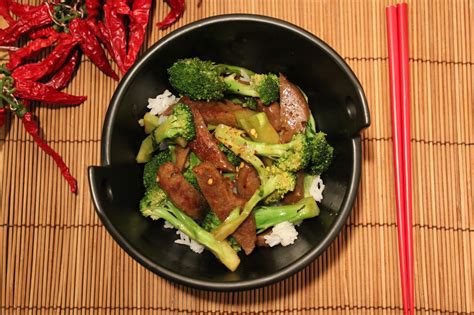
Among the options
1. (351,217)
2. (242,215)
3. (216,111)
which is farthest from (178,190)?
(351,217)

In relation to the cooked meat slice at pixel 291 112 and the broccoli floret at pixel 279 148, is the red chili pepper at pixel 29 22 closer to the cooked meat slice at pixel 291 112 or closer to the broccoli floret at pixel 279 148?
the broccoli floret at pixel 279 148

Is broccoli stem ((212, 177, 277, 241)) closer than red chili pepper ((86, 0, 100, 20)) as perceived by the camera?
Yes

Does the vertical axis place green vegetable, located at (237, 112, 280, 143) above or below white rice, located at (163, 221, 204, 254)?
above

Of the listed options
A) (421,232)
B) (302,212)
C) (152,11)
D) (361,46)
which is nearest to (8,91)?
(152,11)

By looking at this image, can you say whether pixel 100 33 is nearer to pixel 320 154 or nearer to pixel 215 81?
pixel 215 81

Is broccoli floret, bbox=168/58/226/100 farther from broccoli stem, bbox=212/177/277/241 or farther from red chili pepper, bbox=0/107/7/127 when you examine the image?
red chili pepper, bbox=0/107/7/127

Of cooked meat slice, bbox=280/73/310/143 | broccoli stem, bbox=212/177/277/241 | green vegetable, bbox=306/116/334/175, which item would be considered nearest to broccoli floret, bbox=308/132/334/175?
green vegetable, bbox=306/116/334/175
